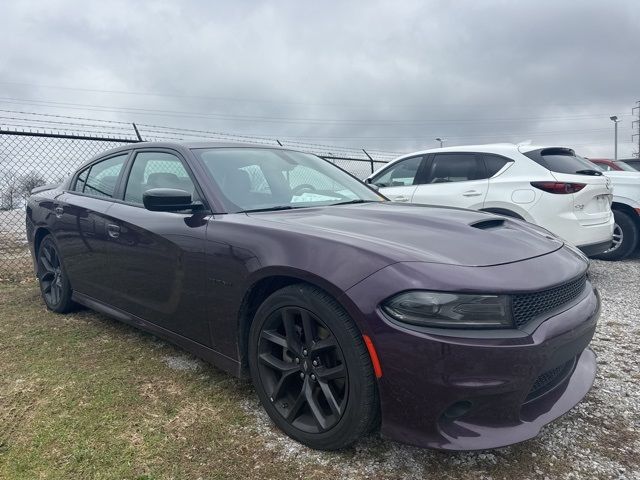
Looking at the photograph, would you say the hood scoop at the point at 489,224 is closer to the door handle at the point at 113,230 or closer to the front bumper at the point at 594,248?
the door handle at the point at 113,230

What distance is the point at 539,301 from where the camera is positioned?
199cm

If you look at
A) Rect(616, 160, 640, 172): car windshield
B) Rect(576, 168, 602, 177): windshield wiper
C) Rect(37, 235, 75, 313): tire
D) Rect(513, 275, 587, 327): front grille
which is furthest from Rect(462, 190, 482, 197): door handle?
Rect(616, 160, 640, 172): car windshield

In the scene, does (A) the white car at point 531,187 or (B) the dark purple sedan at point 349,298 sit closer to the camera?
(B) the dark purple sedan at point 349,298

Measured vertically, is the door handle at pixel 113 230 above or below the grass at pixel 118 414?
above

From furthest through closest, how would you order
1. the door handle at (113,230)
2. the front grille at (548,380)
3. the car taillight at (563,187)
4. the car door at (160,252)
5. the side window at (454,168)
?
the side window at (454,168) → the car taillight at (563,187) → the door handle at (113,230) → the car door at (160,252) → the front grille at (548,380)

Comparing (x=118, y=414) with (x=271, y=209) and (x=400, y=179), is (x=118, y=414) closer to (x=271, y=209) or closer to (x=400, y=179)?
(x=271, y=209)

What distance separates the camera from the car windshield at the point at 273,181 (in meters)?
2.87

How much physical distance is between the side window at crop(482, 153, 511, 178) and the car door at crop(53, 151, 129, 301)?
12.5 feet

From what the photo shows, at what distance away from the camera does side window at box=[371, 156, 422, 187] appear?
20.2 ft

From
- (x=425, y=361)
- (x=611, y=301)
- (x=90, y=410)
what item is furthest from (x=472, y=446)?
(x=611, y=301)

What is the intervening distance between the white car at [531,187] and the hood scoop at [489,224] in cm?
261

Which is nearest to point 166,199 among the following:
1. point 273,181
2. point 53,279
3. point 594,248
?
point 273,181

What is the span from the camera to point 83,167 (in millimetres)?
4238

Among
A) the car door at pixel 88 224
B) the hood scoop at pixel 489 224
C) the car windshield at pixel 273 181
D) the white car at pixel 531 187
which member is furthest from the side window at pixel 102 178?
the white car at pixel 531 187
